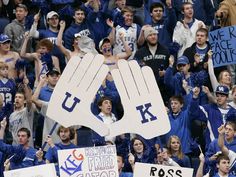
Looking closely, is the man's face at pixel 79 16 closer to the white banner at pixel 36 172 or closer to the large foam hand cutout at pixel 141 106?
the large foam hand cutout at pixel 141 106

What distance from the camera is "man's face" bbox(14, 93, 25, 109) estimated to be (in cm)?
1834

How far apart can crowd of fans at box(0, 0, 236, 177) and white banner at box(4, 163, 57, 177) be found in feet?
2.94

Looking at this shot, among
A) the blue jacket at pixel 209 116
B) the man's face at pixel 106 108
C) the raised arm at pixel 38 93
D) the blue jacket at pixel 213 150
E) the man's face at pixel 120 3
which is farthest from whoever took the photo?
the man's face at pixel 120 3

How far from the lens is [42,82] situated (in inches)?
735

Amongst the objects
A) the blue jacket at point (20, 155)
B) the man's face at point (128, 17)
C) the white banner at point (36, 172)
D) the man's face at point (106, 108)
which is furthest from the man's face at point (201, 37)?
the white banner at point (36, 172)

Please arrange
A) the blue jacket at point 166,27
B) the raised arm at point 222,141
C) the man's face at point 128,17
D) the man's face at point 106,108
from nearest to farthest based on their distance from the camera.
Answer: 1. the raised arm at point 222,141
2. the man's face at point 106,108
3. the man's face at point 128,17
4. the blue jacket at point 166,27

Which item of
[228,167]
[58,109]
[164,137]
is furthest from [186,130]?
[58,109]

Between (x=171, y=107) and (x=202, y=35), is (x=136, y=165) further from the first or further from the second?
(x=202, y=35)

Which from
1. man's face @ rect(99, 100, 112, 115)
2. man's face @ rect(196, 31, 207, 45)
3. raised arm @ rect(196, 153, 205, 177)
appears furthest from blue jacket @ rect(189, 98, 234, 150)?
man's face @ rect(196, 31, 207, 45)

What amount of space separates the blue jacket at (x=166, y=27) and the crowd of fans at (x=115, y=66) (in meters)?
0.01

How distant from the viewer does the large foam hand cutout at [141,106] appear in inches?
630

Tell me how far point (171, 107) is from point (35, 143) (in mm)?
1725

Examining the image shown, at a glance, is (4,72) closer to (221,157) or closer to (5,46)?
(5,46)

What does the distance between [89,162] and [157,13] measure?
4.36 metres
